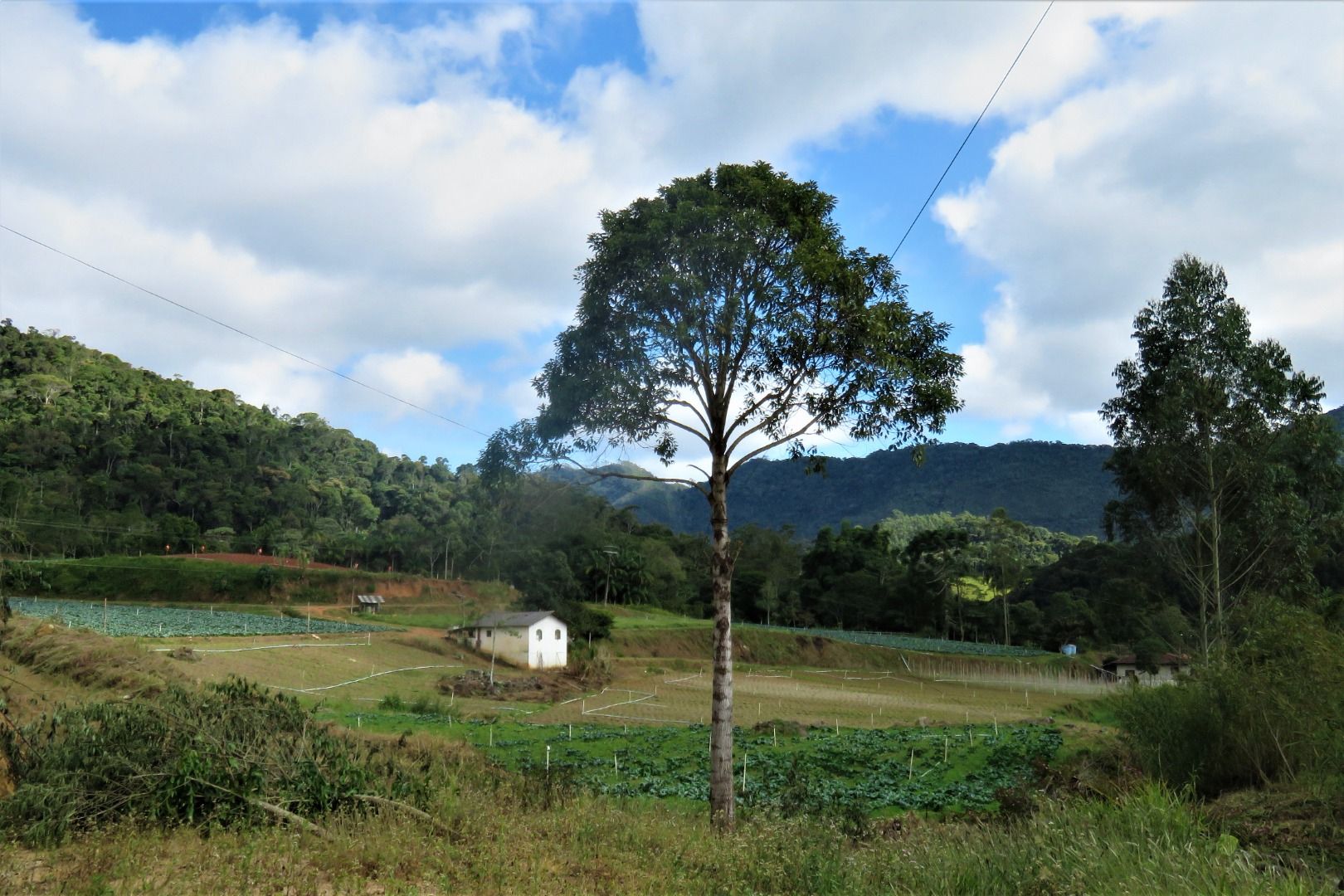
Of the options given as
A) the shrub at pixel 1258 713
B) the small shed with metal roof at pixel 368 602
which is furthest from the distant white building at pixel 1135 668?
the small shed with metal roof at pixel 368 602

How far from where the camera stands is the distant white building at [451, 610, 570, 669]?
50.7 meters

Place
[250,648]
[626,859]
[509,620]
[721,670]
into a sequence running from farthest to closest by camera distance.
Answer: [509,620] < [250,648] < [721,670] < [626,859]

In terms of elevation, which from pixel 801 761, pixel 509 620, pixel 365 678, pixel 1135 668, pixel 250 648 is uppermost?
pixel 509 620

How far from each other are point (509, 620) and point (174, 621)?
21.0 metres

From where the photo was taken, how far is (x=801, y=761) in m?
21.1

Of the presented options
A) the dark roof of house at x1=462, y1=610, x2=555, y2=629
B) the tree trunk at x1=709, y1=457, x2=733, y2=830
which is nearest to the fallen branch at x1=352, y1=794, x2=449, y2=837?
the tree trunk at x1=709, y1=457, x2=733, y2=830

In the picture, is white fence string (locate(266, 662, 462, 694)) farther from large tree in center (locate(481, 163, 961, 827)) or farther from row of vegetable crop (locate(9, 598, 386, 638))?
large tree in center (locate(481, 163, 961, 827))

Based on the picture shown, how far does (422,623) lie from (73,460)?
4535 cm

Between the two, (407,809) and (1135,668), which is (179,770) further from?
→ (1135,668)

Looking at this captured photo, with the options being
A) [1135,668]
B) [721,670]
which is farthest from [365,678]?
[1135,668]

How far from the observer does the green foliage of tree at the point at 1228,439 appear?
29.5 metres

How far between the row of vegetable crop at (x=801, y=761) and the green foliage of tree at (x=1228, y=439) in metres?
10.2

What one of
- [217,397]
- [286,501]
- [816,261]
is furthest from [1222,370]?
[217,397]

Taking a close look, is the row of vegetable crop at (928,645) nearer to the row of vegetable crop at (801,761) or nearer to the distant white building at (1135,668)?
the distant white building at (1135,668)
